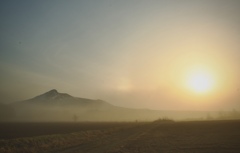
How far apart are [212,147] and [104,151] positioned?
13857mm

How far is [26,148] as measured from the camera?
1272 inches

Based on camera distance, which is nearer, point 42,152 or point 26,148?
point 42,152

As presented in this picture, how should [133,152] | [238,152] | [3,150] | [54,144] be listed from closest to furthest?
[238,152] → [133,152] → [3,150] → [54,144]

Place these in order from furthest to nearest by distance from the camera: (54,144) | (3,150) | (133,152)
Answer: (54,144)
(3,150)
(133,152)

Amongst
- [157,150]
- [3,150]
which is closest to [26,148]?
[3,150]

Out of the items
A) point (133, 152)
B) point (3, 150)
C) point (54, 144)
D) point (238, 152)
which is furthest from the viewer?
point (54, 144)

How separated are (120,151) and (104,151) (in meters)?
2.04

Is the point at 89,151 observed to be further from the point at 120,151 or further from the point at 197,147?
the point at 197,147

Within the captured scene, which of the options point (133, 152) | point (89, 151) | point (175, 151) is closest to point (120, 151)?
point (133, 152)

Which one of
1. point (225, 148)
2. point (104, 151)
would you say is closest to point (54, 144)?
point (104, 151)

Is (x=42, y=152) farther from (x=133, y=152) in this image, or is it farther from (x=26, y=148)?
(x=133, y=152)

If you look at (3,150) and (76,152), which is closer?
(76,152)

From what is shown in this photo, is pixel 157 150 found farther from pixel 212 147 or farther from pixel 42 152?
pixel 42 152

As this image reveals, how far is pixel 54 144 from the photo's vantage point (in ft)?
117
